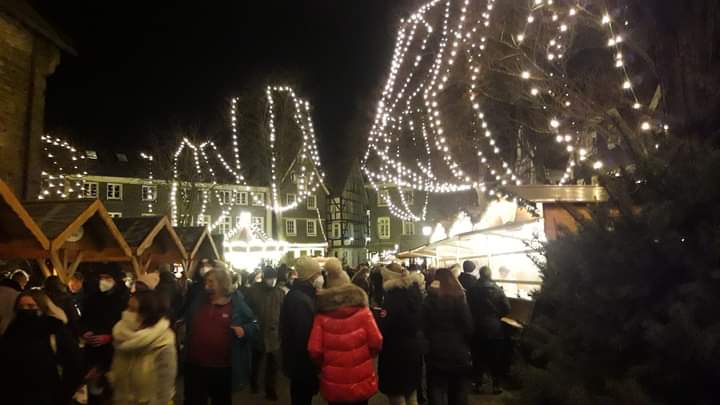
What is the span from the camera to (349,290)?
4305mm

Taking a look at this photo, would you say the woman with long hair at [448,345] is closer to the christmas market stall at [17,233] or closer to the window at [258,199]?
the christmas market stall at [17,233]

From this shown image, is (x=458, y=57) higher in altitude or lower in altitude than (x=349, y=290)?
higher

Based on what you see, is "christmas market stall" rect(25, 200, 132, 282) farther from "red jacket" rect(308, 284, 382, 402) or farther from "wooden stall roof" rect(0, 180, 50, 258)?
"red jacket" rect(308, 284, 382, 402)

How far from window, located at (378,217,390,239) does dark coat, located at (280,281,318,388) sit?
170 feet

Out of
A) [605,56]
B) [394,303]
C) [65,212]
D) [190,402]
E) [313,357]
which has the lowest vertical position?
[190,402]

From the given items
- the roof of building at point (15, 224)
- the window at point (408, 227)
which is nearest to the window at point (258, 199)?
the window at point (408, 227)

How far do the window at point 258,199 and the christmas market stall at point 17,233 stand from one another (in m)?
39.1

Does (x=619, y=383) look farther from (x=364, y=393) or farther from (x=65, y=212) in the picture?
(x=65, y=212)

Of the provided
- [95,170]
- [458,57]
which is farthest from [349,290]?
[95,170]

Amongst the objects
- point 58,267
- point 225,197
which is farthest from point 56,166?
point 58,267

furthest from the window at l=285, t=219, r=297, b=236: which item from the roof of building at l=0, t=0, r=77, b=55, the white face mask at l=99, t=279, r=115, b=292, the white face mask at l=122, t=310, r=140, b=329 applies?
the white face mask at l=122, t=310, r=140, b=329

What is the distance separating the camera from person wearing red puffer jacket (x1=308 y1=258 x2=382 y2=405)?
4.23 meters

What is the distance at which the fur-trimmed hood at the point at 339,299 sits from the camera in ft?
14.0

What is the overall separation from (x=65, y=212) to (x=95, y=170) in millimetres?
35036
